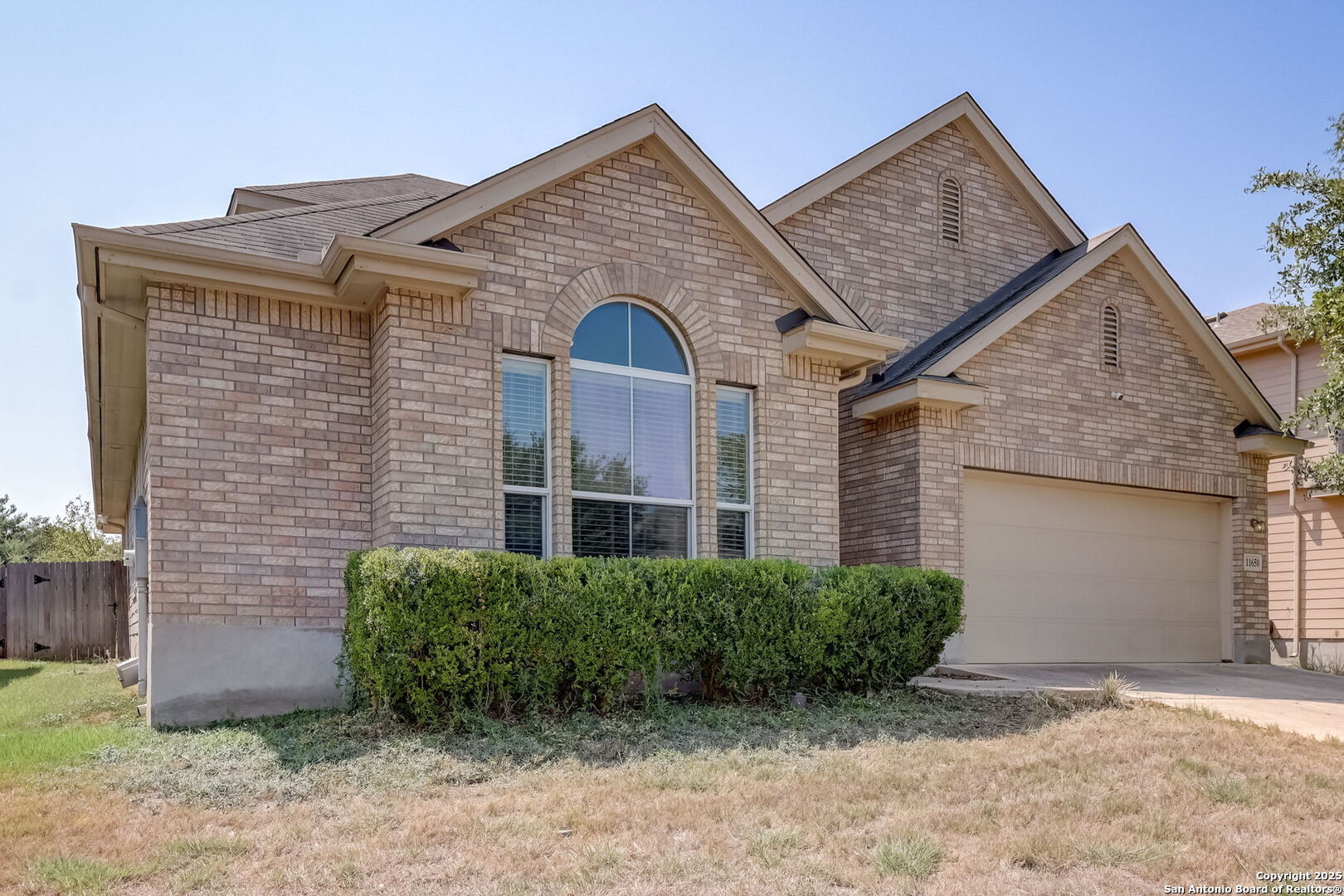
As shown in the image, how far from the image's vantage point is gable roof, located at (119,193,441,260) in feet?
29.8

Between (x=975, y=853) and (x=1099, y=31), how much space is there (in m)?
9.69

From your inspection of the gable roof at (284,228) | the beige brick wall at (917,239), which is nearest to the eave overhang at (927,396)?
the beige brick wall at (917,239)

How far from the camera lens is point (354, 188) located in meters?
15.1

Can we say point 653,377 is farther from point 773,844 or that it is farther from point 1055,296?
point 1055,296

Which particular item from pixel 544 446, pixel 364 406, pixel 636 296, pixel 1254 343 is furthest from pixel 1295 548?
pixel 364 406

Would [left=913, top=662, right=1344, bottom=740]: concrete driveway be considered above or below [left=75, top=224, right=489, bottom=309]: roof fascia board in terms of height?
below

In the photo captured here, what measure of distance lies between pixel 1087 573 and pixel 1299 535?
265 inches

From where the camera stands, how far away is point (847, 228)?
13.8 metres

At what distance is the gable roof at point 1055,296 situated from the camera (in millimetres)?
12604

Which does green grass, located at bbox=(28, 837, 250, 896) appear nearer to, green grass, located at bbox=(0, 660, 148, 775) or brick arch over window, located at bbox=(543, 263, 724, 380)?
green grass, located at bbox=(0, 660, 148, 775)

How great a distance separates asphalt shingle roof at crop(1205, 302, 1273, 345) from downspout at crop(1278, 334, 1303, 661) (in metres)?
0.86

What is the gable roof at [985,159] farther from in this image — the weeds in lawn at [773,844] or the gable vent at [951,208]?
the weeds in lawn at [773,844]

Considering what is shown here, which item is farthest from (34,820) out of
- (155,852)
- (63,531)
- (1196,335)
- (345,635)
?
(63,531)

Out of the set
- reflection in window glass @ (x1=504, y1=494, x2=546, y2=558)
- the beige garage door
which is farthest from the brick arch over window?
the beige garage door
